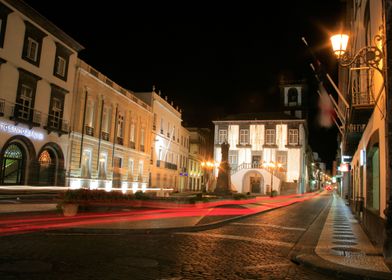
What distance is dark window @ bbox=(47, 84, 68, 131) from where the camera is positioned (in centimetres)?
2755

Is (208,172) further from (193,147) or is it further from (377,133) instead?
(377,133)

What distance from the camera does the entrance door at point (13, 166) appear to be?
2361 centimetres

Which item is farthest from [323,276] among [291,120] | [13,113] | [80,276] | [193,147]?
[193,147]

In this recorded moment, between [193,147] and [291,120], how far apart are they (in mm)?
17960

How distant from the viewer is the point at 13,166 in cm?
2442

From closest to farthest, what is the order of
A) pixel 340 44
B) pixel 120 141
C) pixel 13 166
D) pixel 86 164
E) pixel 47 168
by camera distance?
1. pixel 340 44
2. pixel 13 166
3. pixel 47 168
4. pixel 86 164
5. pixel 120 141

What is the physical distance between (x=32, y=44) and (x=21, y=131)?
19.7ft

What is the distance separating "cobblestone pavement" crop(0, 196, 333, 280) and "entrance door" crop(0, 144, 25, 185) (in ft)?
49.0

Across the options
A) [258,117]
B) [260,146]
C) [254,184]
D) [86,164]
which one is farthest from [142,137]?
[258,117]

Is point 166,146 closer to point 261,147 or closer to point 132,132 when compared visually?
point 132,132

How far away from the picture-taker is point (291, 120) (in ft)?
199

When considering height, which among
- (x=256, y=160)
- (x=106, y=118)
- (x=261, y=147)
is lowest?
(x=256, y=160)

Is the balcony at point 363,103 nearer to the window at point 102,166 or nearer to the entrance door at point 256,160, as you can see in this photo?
the window at point 102,166

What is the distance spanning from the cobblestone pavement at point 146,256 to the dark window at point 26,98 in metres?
15.7
